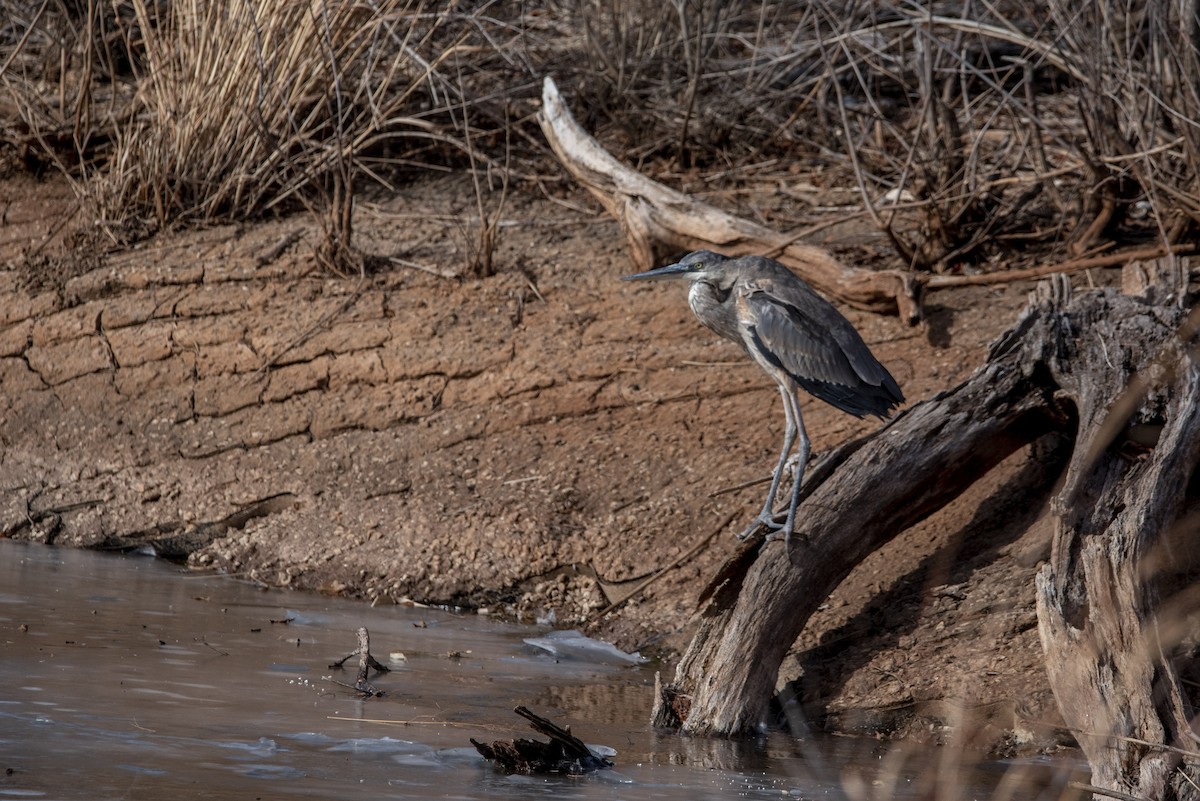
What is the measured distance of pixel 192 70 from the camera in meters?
7.28

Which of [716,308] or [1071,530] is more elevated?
[716,308]

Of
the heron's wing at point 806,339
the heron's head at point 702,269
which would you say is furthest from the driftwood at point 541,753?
the heron's head at point 702,269

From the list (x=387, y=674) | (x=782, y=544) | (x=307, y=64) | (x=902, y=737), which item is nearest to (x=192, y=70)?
(x=307, y=64)

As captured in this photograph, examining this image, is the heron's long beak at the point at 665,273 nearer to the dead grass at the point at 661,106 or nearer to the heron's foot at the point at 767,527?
the heron's foot at the point at 767,527

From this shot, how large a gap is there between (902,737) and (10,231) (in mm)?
5810

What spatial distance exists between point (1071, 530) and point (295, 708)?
7.15ft

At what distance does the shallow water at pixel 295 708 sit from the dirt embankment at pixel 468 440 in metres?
0.35

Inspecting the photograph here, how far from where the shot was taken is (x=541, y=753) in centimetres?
331

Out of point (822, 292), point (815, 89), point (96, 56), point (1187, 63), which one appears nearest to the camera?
point (1187, 63)

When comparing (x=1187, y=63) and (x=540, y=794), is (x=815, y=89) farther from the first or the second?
(x=540, y=794)

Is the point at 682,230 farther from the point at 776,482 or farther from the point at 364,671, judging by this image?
the point at 364,671

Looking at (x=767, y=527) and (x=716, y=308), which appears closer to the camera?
(x=767, y=527)

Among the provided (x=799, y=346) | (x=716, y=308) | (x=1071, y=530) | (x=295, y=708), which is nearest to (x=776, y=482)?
(x=799, y=346)

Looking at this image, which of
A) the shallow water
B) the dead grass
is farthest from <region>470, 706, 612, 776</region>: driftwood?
the dead grass
